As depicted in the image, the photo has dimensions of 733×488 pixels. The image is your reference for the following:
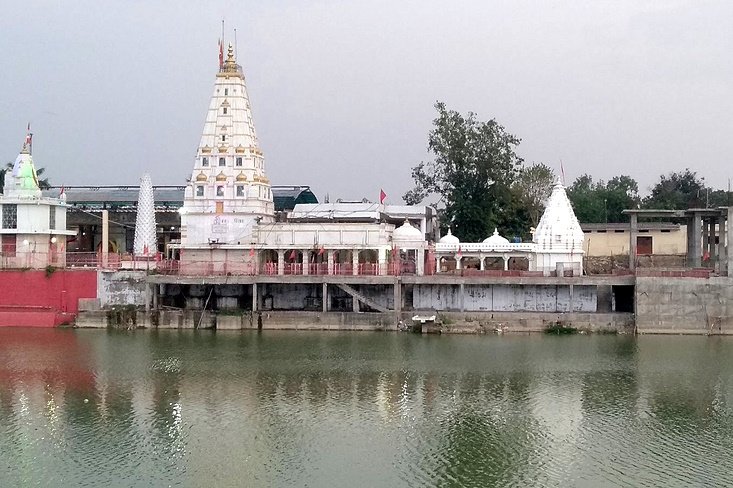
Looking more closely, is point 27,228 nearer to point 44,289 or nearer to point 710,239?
point 44,289

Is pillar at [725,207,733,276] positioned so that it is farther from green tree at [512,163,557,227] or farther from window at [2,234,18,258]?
window at [2,234,18,258]

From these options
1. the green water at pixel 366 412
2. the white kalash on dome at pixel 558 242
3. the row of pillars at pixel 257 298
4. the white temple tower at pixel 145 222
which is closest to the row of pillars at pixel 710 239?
the white kalash on dome at pixel 558 242

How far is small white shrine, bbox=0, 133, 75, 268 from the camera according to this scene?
5262cm

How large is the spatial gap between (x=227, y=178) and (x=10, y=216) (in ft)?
42.3

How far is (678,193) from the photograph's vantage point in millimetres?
97000

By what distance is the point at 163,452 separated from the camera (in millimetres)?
26094

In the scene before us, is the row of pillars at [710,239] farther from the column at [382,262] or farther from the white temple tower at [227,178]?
the white temple tower at [227,178]

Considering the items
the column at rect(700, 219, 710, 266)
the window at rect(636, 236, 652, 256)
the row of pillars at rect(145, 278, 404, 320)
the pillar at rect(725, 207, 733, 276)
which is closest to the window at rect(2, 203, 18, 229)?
the row of pillars at rect(145, 278, 404, 320)

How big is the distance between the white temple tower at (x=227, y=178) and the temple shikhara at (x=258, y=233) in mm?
59

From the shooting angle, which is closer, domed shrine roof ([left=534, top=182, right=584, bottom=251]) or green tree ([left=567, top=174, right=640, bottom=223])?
domed shrine roof ([left=534, top=182, right=584, bottom=251])

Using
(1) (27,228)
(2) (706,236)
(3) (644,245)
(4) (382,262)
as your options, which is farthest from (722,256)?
(1) (27,228)

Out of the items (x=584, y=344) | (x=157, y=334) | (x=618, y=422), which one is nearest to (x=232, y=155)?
(x=157, y=334)

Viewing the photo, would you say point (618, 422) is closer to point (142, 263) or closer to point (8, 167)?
point (142, 263)

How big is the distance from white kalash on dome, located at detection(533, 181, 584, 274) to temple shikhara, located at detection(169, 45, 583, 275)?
0.06m
